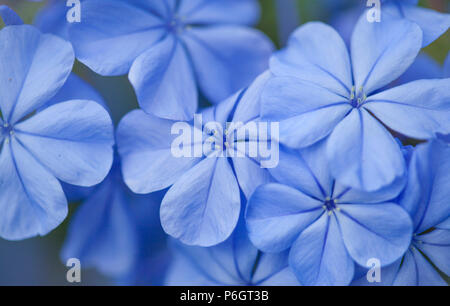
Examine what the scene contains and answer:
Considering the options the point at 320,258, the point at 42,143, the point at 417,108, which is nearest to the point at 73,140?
the point at 42,143

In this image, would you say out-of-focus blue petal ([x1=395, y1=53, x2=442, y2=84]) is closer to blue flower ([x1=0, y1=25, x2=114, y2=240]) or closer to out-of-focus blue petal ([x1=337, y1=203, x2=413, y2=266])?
out-of-focus blue petal ([x1=337, y1=203, x2=413, y2=266])

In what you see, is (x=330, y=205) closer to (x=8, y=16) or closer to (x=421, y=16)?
(x=421, y=16)

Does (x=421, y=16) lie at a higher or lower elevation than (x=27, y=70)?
higher

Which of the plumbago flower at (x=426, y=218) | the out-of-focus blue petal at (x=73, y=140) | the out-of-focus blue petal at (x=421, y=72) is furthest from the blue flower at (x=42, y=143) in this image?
the out-of-focus blue petal at (x=421, y=72)

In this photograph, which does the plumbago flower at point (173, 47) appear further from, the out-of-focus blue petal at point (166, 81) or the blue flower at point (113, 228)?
the blue flower at point (113, 228)

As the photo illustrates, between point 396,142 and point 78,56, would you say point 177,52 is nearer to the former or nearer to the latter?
point 78,56
